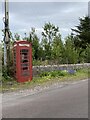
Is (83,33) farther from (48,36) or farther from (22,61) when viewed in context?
(22,61)

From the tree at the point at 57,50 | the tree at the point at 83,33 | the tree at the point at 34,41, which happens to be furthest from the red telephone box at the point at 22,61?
the tree at the point at 83,33

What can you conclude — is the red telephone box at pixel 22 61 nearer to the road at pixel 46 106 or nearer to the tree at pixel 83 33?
the road at pixel 46 106

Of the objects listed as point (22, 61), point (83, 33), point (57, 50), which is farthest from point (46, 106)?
point (83, 33)

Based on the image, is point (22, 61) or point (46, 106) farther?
point (22, 61)

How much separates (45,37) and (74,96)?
23943 mm

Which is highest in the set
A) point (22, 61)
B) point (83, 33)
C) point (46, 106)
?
point (83, 33)

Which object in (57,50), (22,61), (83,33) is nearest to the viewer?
(22,61)

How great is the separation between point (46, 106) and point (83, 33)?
5218 cm

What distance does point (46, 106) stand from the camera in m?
11.0

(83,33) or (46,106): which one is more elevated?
(83,33)

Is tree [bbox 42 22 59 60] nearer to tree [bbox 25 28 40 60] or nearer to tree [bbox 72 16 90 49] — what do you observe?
tree [bbox 25 28 40 60]

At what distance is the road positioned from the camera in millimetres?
9609

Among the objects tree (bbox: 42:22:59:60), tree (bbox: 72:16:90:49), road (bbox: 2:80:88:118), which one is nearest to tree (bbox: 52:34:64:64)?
tree (bbox: 42:22:59:60)

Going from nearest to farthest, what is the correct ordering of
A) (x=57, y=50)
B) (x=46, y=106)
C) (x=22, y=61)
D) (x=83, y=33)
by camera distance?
(x=46, y=106) < (x=22, y=61) < (x=57, y=50) < (x=83, y=33)
